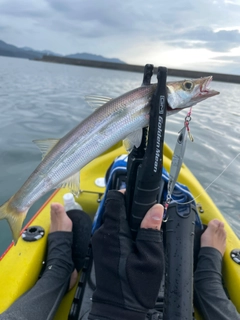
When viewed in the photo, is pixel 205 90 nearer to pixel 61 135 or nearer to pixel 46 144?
pixel 46 144

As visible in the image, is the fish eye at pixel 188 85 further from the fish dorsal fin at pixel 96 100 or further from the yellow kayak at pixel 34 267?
the yellow kayak at pixel 34 267

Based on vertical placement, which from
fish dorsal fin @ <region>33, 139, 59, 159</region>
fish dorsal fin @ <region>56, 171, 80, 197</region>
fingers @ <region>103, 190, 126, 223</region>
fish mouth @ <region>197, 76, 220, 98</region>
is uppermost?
fish mouth @ <region>197, 76, 220, 98</region>

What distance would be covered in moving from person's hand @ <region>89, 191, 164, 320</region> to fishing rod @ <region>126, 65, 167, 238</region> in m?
0.10

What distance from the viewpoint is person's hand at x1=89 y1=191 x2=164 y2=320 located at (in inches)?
73.3

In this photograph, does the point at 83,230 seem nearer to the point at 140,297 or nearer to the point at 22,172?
the point at 140,297

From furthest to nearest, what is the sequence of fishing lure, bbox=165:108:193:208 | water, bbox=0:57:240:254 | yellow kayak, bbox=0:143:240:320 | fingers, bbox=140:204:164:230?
water, bbox=0:57:240:254, yellow kayak, bbox=0:143:240:320, fishing lure, bbox=165:108:193:208, fingers, bbox=140:204:164:230

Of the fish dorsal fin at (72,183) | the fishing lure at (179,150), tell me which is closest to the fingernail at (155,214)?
the fishing lure at (179,150)

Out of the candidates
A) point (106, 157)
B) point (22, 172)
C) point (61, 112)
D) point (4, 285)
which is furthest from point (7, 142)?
point (4, 285)

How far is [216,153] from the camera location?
945 cm

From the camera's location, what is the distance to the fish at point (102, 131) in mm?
1858

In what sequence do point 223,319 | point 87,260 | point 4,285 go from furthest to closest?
point 87,260
point 4,285
point 223,319

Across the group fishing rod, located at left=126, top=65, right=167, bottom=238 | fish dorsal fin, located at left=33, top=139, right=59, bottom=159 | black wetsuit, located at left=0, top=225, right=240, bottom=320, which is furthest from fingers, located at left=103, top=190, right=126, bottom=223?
black wetsuit, located at left=0, top=225, right=240, bottom=320

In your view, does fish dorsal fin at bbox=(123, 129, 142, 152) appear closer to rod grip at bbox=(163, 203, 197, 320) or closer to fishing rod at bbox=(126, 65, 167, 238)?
fishing rod at bbox=(126, 65, 167, 238)

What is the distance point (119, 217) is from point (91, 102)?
36.1 inches
